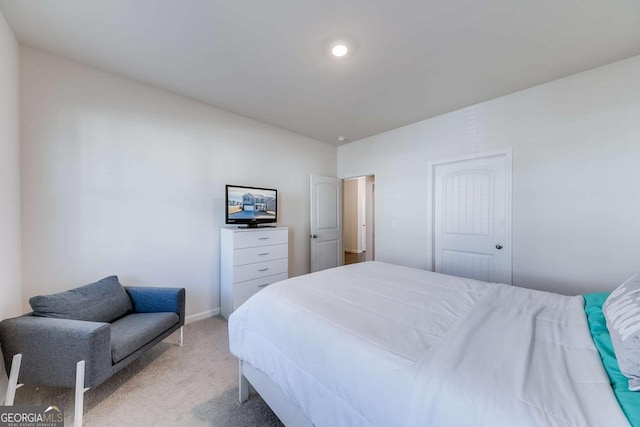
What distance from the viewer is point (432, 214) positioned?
10.7ft

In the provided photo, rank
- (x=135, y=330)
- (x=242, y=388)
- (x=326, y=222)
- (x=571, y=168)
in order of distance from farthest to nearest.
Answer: (x=326, y=222), (x=571, y=168), (x=135, y=330), (x=242, y=388)

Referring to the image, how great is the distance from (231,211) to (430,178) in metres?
2.65

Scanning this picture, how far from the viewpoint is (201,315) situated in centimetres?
288

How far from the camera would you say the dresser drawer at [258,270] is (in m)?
2.80

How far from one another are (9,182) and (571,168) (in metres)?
4.61

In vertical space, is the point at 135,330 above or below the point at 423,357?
below

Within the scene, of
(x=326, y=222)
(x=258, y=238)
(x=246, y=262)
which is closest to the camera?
(x=246, y=262)

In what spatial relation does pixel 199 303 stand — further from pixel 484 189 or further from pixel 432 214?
pixel 484 189

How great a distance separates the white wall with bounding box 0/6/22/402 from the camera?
61.4 inches

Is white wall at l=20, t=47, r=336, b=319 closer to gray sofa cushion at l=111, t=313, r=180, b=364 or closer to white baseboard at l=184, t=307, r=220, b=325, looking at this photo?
white baseboard at l=184, t=307, r=220, b=325

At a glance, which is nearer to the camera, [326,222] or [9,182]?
[9,182]

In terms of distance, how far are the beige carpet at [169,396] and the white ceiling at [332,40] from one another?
2270 millimetres

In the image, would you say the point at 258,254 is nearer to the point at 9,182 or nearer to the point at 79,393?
the point at 79,393

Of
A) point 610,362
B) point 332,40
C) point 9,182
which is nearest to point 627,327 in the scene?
point 610,362
